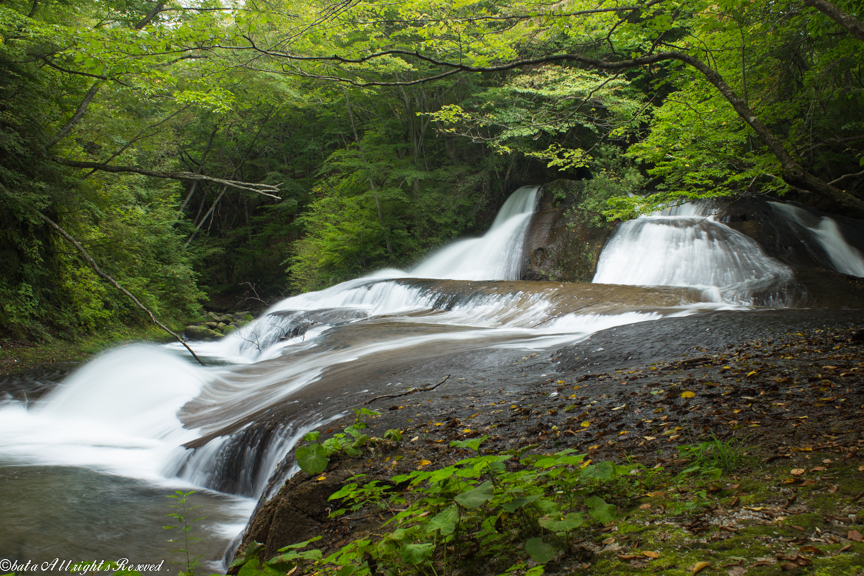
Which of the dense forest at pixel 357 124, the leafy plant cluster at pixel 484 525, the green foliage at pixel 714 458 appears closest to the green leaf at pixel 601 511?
the leafy plant cluster at pixel 484 525

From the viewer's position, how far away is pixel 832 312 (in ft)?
20.4

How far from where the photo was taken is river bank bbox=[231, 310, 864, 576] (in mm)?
1559

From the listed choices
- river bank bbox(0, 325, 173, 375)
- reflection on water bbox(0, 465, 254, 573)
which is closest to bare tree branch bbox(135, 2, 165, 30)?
river bank bbox(0, 325, 173, 375)

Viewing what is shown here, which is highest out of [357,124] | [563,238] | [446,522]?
[357,124]

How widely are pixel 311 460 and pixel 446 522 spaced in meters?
1.10

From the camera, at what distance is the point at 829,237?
11.6 m

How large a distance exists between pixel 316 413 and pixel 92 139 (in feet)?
37.2

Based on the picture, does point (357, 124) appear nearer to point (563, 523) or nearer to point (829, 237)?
point (829, 237)

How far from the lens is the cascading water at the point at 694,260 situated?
9289 millimetres

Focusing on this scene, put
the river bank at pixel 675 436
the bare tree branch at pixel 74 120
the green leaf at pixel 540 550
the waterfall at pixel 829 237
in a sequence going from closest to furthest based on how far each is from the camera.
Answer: the green leaf at pixel 540 550, the river bank at pixel 675 436, the bare tree branch at pixel 74 120, the waterfall at pixel 829 237

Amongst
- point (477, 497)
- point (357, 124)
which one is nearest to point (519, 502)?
point (477, 497)

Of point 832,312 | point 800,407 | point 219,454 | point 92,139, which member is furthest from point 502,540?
point 92,139

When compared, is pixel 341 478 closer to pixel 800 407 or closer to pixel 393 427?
pixel 393 427

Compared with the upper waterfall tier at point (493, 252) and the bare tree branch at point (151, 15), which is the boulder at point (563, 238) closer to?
the upper waterfall tier at point (493, 252)
